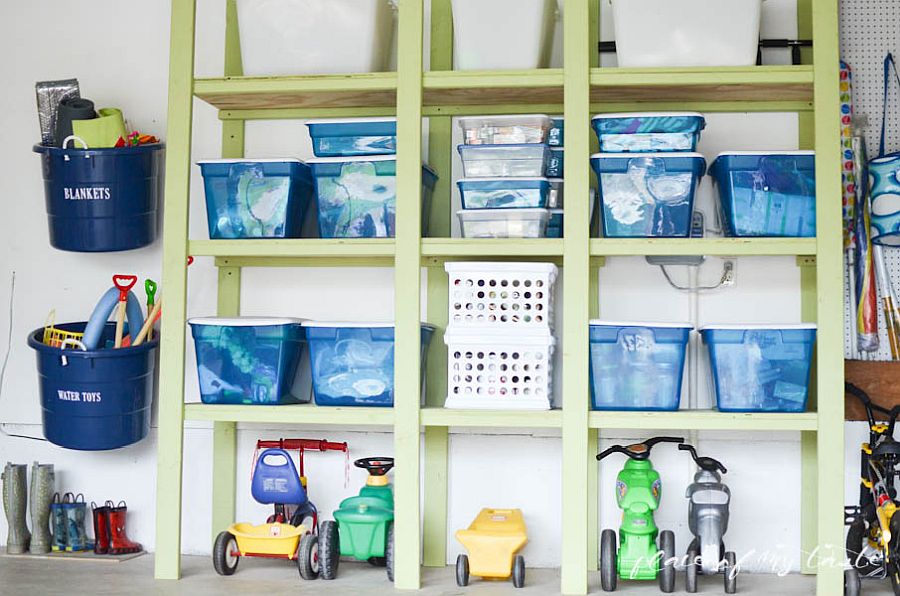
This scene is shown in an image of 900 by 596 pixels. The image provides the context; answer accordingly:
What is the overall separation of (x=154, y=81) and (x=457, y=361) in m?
1.87

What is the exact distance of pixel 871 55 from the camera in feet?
13.8

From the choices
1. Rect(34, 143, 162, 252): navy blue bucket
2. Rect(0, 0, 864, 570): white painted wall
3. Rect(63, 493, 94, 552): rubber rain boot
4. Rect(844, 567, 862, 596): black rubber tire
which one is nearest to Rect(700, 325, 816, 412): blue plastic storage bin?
Rect(0, 0, 864, 570): white painted wall

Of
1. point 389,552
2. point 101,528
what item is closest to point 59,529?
point 101,528

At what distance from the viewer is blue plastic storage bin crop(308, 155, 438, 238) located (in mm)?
3963

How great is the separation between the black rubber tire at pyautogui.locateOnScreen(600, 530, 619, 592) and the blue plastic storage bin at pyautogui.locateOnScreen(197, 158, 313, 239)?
1.63 m

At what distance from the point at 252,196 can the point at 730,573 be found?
221 centimetres

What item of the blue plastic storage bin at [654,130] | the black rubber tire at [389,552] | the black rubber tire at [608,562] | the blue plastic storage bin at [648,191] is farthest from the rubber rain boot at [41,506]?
A: the blue plastic storage bin at [654,130]

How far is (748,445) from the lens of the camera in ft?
13.6

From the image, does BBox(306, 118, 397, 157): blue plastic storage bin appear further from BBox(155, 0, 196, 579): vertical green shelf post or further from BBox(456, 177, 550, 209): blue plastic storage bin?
BBox(155, 0, 196, 579): vertical green shelf post

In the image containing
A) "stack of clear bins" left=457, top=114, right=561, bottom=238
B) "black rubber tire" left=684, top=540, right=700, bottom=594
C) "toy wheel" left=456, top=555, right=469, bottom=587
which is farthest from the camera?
"stack of clear bins" left=457, top=114, right=561, bottom=238

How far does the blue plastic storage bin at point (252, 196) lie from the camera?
4.00 meters

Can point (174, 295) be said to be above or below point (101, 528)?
above

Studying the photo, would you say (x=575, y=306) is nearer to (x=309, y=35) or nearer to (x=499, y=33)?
(x=499, y=33)

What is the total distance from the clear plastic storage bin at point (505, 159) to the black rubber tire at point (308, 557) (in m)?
1.46
